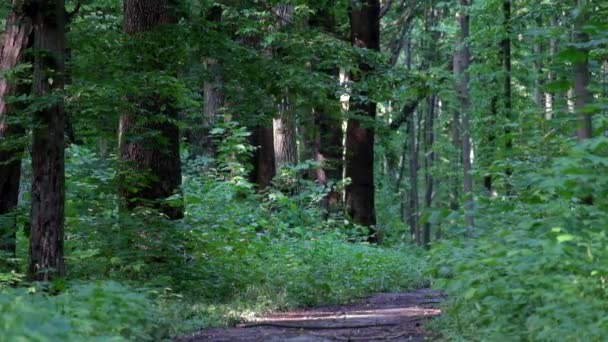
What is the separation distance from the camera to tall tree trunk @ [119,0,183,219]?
1125cm

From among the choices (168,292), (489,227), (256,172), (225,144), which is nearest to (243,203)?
(225,144)

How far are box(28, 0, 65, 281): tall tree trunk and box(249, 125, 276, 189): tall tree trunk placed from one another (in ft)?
42.6

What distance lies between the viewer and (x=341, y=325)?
901 centimetres

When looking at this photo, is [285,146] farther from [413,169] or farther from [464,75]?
[413,169]

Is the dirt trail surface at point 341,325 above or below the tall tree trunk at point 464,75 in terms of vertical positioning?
below

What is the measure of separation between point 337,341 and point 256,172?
15.1m

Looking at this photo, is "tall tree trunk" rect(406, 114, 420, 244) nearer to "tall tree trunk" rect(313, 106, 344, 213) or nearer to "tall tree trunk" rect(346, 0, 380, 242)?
"tall tree trunk" rect(313, 106, 344, 213)

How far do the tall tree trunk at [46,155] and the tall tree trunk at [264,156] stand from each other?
12974mm

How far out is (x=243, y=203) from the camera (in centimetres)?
1744

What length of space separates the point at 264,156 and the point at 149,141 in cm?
1088

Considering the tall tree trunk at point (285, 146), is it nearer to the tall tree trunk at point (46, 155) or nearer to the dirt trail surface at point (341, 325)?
the dirt trail surface at point (341, 325)

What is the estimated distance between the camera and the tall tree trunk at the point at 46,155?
931 centimetres

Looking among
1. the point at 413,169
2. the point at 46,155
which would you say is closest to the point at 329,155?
the point at 46,155

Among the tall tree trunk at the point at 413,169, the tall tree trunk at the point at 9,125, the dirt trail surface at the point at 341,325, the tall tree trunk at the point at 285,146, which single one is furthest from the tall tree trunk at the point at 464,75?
the tall tree trunk at the point at 413,169
